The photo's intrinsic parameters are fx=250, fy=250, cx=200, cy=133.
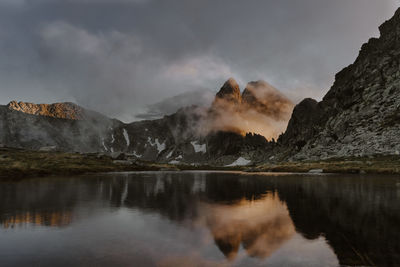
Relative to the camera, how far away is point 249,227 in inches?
731

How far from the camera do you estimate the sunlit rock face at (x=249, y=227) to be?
13844 mm

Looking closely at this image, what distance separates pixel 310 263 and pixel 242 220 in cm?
946

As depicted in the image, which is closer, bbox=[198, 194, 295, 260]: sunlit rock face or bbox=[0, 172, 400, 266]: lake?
bbox=[0, 172, 400, 266]: lake

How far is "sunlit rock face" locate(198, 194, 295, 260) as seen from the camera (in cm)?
1384

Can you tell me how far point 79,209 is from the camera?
24.7 meters

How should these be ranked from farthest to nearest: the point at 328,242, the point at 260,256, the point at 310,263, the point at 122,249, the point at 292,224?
the point at 292,224, the point at 328,242, the point at 122,249, the point at 260,256, the point at 310,263

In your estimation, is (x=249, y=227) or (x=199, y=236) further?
(x=249, y=227)

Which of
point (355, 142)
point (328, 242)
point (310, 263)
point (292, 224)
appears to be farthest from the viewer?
point (355, 142)

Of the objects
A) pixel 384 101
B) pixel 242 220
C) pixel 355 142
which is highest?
pixel 384 101

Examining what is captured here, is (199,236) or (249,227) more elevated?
(199,236)

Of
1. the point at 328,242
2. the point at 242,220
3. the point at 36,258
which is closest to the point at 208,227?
the point at 242,220

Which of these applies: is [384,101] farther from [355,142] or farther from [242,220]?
[242,220]

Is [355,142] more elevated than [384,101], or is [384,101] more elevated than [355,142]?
[384,101]

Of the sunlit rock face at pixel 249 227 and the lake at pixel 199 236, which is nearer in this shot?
the lake at pixel 199 236
